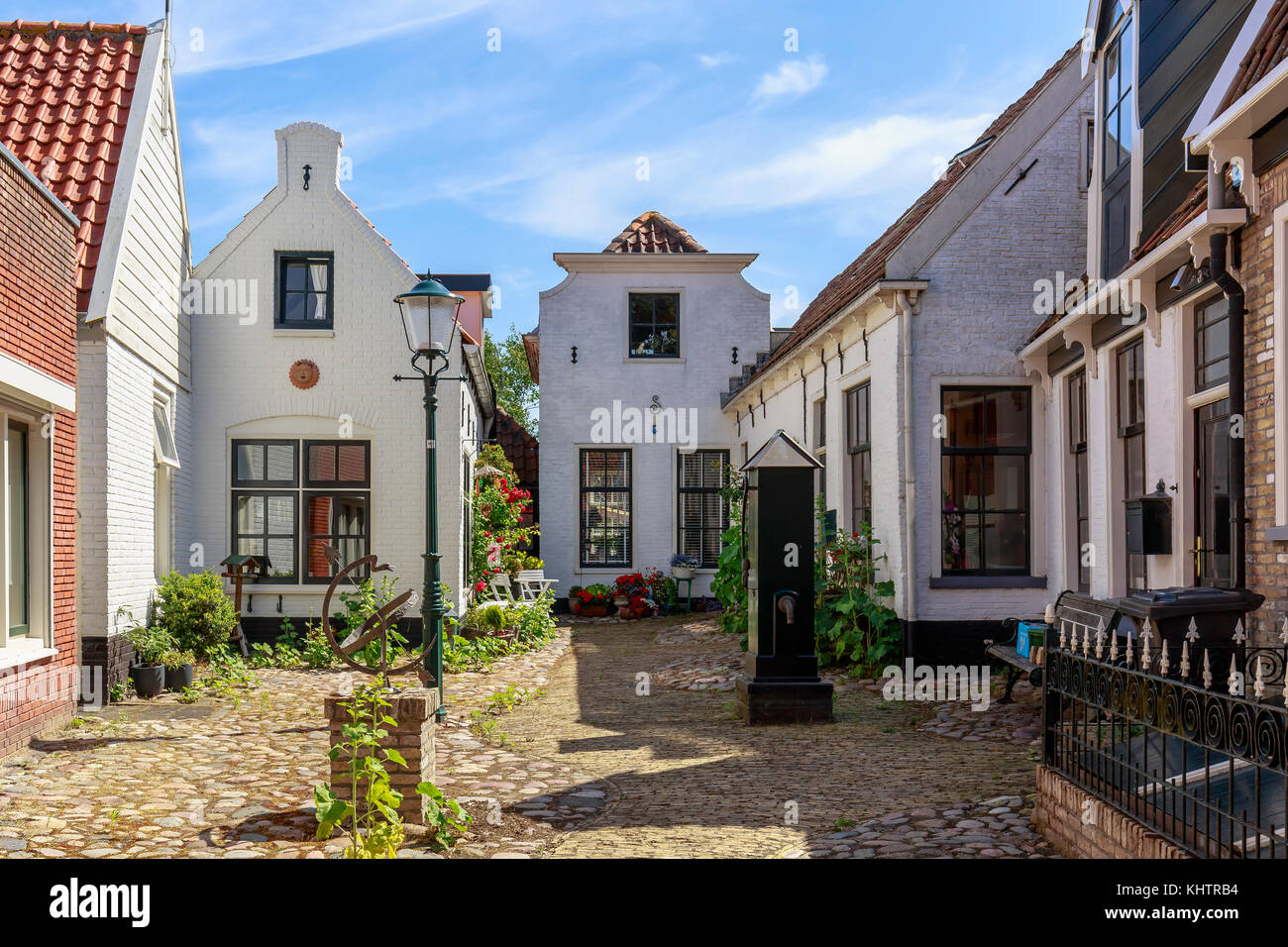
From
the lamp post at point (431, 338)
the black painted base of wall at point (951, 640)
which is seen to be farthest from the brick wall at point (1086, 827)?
the black painted base of wall at point (951, 640)

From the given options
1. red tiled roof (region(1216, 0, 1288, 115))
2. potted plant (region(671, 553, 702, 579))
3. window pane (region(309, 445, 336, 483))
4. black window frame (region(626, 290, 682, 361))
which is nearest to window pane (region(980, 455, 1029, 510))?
red tiled roof (region(1216, 0, 1288, 115))

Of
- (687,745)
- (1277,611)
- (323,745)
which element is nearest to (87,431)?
(323,745)

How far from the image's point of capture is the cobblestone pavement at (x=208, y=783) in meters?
5.28

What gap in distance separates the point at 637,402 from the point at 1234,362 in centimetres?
1472

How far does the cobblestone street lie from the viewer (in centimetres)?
534

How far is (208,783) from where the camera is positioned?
663cm

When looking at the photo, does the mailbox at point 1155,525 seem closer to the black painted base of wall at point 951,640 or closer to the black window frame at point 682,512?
the black painted base of wall at point 951,640

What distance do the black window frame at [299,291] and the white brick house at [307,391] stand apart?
0.02 metres

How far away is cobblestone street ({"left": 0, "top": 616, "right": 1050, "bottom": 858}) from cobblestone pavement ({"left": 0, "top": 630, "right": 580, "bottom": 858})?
2cm

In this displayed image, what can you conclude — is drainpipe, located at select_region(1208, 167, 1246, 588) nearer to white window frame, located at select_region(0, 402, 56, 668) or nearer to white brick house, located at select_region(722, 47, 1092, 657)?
white brick house, located at select_region(722, 47, 1092, 657)

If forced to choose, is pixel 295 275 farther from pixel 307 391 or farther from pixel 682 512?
pixel 682 512

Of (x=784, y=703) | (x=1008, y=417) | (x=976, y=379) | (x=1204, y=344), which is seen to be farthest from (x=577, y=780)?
(x=1008, y=417)

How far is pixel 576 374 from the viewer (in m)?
20.8
